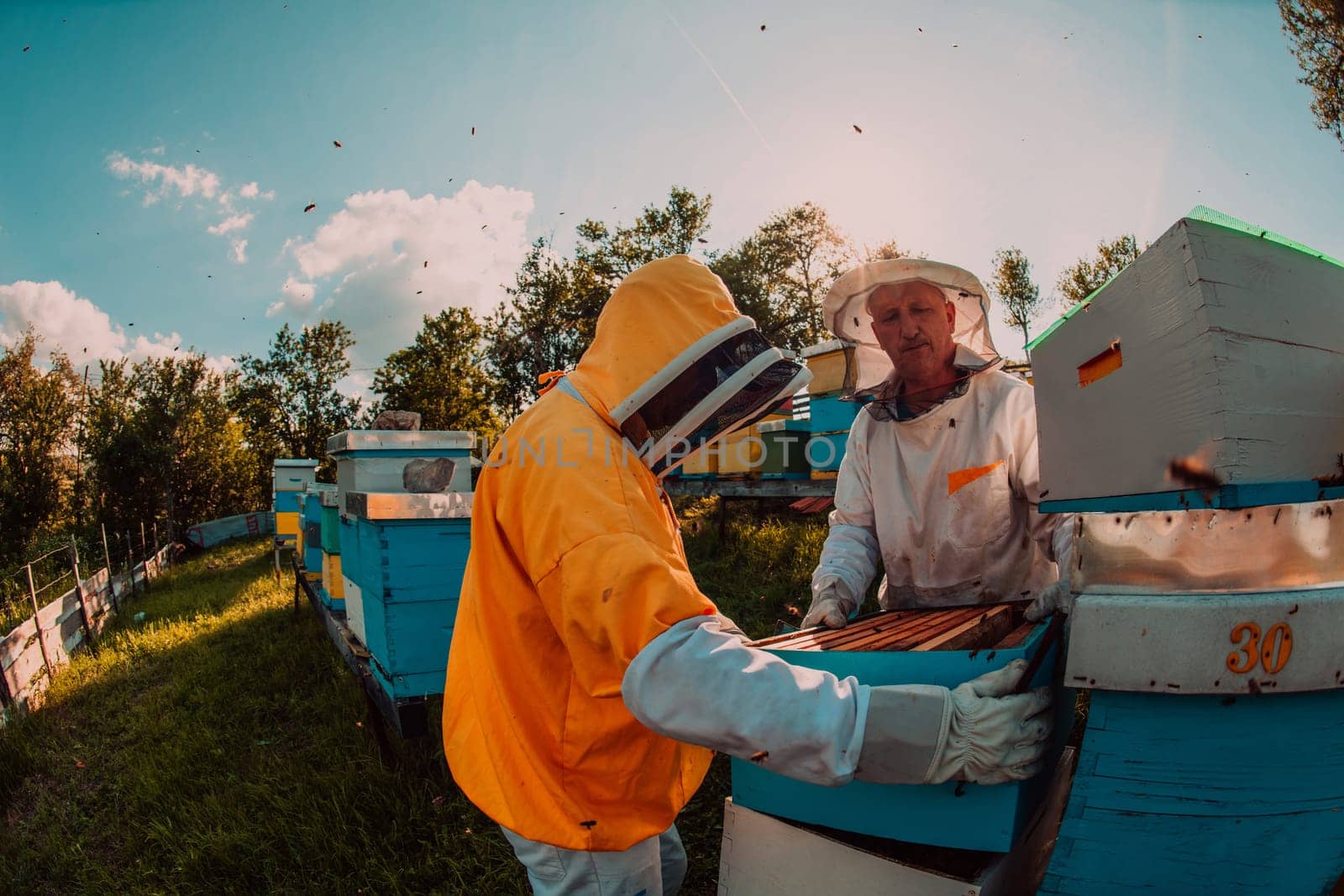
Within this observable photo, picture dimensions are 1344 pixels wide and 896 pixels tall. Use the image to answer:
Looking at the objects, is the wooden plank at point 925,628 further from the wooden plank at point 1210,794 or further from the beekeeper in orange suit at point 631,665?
the wooden plank at point 1210,794

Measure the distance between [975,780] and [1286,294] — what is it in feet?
2.96

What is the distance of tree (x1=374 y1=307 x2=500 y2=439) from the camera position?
94.4 feet

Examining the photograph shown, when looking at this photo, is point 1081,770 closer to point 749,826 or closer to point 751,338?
point 749,826

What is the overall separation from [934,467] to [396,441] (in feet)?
12.0

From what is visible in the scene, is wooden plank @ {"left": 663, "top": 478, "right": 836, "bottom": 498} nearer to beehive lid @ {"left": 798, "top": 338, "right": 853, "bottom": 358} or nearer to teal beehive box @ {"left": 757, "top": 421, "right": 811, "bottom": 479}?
teal beehive box @ {"left": 757, "top": 421, "right": 811, "bottom": 479}

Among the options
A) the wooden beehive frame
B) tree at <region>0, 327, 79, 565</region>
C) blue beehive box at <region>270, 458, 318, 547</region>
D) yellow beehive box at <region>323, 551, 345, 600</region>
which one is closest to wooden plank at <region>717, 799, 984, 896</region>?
the wooden beehive frame

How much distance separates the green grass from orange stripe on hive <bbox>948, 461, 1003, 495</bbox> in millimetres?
1908

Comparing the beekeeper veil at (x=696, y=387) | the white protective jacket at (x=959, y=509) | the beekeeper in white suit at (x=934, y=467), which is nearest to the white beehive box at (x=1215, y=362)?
the beekeeper veil at (x=696, y=387)

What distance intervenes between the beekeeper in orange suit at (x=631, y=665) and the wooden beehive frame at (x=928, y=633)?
19 centimetres

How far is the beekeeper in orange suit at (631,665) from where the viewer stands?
3.72 feet

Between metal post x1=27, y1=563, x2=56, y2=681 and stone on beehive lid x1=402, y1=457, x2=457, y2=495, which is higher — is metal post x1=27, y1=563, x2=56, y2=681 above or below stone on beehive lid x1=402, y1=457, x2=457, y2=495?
below

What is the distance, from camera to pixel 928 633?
4.83 feet

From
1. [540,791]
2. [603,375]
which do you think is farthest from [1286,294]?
[540,791]

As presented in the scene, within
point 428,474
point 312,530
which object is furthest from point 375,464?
point 312,530
